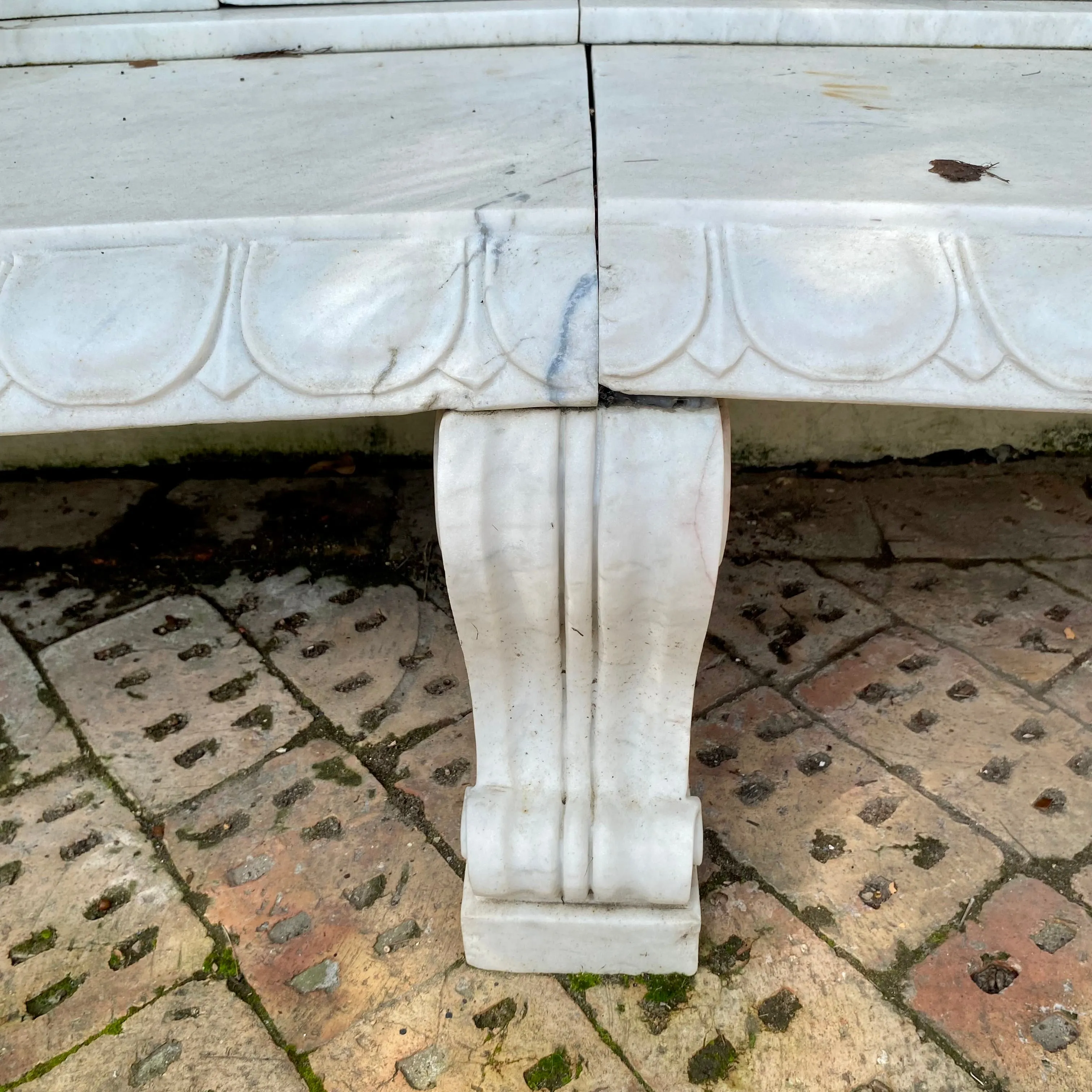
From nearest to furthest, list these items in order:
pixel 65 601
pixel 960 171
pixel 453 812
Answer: pixel 960 171 → pixel 453 812 → pixel 65 601

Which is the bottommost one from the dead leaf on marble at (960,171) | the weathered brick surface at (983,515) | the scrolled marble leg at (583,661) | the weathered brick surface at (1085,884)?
the weathered brick surface at (983,515)

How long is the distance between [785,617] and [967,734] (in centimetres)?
42

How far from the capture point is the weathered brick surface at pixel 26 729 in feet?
5.44

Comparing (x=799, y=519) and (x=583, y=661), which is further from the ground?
(x=583, y=661)

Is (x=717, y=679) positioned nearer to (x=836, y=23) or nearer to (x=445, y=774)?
(x=445, y=774)

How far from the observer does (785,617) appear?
1938 mm

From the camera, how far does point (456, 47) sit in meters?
1.70

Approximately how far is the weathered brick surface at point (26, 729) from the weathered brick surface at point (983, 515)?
1769mm

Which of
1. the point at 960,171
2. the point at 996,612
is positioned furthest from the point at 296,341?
the point at 996,612

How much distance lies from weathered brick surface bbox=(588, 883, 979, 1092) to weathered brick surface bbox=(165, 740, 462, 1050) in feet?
0.95

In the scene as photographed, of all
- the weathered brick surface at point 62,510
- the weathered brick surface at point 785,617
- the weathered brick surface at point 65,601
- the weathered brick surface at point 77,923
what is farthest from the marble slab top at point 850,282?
the weathered brick surface at point 62,510

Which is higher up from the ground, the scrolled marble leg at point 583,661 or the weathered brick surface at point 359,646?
the scrolled marble leg at point 583,661

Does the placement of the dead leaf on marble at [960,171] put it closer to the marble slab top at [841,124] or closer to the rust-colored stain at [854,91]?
the marble slab top at [841,124]

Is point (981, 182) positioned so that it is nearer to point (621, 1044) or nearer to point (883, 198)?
point (883, 198)
